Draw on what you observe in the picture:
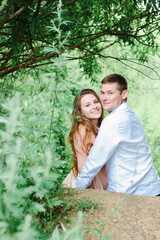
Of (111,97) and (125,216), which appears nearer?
(125,216)

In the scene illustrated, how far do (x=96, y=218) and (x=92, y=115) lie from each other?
211 centimetres

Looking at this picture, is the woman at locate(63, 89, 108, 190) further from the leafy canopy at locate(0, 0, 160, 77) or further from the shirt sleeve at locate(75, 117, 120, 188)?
A: the leafy canopy at locate(0, 0, 160, 77)

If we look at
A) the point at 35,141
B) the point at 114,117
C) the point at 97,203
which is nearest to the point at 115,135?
the point at 114,117

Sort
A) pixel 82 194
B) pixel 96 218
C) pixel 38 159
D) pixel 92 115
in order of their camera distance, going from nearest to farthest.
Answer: pixel 38 159 < pixel 96 218 < pixel 82 194 < pixel 92 115

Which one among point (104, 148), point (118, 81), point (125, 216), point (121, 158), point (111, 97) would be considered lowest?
point (125, 216)

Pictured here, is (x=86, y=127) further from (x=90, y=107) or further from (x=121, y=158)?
(x=121, y=158)

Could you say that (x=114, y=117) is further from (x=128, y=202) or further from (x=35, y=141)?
(x=35, y=141)

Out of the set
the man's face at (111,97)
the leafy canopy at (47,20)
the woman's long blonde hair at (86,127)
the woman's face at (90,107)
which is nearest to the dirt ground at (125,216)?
the leafy canopy at (47,20)

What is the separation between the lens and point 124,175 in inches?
114

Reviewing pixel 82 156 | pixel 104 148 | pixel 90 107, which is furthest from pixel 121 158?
pixel 90 107

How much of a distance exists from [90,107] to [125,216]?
2.18 meters

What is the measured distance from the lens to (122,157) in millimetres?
2914

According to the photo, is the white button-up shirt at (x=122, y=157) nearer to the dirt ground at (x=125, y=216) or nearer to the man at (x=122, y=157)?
the man at (x=122, y=157)

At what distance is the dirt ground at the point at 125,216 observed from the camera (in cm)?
161
